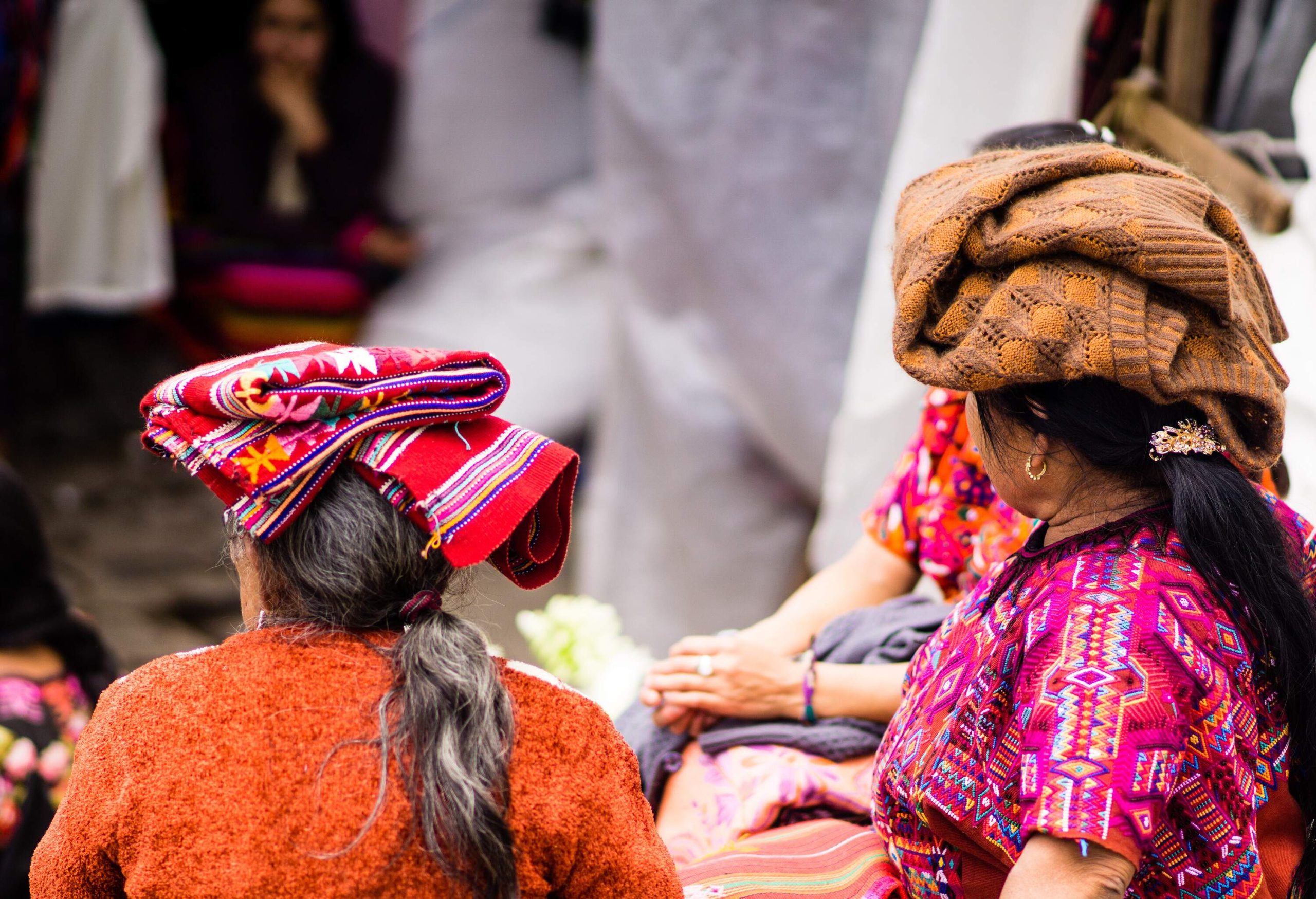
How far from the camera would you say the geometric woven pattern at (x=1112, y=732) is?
1.28m

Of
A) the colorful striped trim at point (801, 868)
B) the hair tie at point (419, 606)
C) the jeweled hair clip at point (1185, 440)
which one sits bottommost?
the colorful striped trim at point (801, 868)

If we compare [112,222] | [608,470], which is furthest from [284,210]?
[608,470]

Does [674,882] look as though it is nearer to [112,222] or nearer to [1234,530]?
[1234,530]

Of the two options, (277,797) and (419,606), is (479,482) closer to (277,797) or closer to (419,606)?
(419,606)

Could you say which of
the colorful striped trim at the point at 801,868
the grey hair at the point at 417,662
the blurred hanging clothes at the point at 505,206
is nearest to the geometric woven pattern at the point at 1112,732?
the colorful striped trim at the point at 801,868

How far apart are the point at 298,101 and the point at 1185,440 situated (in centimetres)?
526

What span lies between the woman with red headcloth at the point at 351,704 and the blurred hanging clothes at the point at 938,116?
1690mm

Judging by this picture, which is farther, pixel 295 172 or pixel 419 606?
pixel 295 172

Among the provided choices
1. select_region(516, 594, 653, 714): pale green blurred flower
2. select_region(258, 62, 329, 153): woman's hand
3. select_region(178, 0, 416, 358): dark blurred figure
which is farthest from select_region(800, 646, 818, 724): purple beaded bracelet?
select_region(258, 62, 329, 153): woman's hand

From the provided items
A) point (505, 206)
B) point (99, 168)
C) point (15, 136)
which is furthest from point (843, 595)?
point (99, 168)

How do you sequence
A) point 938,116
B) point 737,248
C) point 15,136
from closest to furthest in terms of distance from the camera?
point 938,116
point 737,248
point 15,136

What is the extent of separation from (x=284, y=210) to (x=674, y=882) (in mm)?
5153

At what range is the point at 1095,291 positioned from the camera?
1.30m

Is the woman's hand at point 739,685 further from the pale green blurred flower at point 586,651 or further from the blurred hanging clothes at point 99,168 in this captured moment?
the blurred hanging clothes at point 99,168
